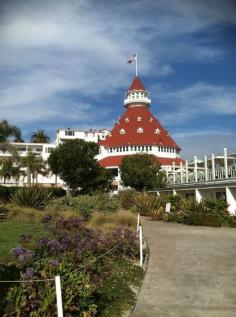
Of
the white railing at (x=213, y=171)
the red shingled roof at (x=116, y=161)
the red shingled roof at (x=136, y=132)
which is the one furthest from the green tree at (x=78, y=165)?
the red shingled roof at (x=136, y=132)

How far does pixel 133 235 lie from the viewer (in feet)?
38.3

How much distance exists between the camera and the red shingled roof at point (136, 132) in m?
68.1

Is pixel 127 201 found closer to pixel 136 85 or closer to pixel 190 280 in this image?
pixel 190 280

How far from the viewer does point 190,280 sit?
9.00 metres

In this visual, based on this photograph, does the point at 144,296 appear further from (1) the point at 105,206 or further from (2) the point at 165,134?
(2) the point at 165,134

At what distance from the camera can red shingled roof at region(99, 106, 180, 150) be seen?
68062mm

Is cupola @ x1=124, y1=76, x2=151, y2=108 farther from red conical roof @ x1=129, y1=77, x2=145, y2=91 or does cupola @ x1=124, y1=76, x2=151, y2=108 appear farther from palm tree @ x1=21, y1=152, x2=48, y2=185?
palm tree @ x1=21, y1=152, x2=48, y2=185

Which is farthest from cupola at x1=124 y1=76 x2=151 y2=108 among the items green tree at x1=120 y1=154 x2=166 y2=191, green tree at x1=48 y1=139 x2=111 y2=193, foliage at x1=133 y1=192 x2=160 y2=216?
foliage at x1=133 y1=192 x2=160 y2=216

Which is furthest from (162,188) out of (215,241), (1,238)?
(1,238)

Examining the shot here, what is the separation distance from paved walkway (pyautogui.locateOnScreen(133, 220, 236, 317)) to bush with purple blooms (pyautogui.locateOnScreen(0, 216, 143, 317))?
50 centimetres

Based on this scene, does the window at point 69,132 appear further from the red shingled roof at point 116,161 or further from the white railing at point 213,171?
the white railing at point 213,171

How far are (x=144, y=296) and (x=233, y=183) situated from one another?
16.2 m

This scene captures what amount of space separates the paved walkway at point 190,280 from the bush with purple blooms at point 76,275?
0.50 m

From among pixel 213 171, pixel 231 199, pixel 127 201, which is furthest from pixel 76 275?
pixel 127 201
